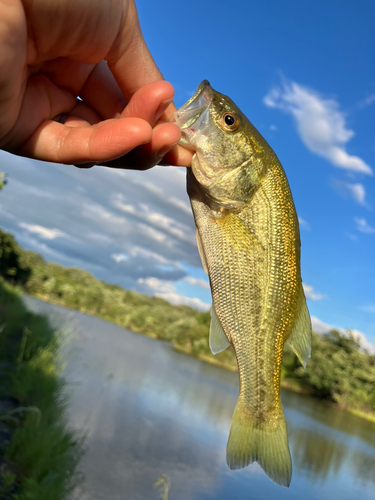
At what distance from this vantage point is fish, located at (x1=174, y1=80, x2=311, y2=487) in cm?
250

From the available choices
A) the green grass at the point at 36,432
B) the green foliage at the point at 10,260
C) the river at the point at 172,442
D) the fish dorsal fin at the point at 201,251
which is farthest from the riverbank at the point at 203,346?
the fish dorsal fin at the point at 201,251

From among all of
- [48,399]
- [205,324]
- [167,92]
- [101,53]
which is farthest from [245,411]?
[205,324]

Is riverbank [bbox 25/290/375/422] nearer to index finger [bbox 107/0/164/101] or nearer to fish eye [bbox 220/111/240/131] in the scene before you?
fish eye [bbox 220/111/240/131]

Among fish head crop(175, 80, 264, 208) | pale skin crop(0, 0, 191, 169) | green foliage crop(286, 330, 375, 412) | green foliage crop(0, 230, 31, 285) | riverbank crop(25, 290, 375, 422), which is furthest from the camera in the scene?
riverbank crop(25, 290, 375, 422)

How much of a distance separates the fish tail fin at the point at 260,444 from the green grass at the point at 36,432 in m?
4.19

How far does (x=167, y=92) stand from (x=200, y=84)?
0.73m

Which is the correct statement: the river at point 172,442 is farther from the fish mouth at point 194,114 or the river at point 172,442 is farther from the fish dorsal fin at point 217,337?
the fish mouth at point 194,114

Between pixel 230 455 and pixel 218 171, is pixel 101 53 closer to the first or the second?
pixel 218 171

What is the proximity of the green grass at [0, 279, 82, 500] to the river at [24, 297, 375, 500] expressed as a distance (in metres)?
1.23

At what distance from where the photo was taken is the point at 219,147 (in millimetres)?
2531

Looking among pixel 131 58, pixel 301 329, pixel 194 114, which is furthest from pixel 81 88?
pixel 301 329

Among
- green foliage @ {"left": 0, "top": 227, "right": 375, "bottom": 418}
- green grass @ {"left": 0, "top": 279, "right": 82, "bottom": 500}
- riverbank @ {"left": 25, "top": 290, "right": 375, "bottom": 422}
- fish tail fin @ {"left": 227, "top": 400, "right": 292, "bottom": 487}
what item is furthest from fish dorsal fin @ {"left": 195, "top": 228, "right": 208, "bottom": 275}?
green foliage @ {"left": 0, "top": 227, "right": 375, "bottom": 418}

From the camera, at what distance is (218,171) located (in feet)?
8.23

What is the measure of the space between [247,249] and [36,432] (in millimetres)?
6506
